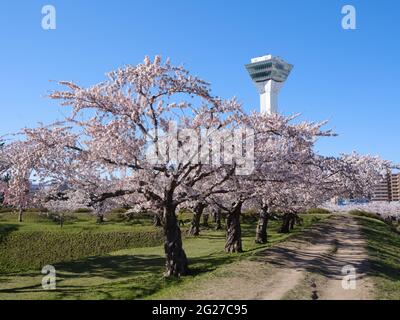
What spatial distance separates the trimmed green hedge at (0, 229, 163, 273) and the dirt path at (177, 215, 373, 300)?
667 inches

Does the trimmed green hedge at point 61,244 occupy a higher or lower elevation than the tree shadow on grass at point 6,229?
lower

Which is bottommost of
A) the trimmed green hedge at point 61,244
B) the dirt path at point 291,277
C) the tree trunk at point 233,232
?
the trimmed green hedge at point 61,244

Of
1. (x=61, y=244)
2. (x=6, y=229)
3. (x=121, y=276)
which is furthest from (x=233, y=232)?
(x=6, y=229)

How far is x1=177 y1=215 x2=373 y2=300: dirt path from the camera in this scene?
15205 mm

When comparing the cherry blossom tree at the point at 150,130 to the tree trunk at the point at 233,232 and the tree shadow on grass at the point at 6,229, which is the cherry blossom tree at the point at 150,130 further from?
the tree shadow on grass at the point at 6,229

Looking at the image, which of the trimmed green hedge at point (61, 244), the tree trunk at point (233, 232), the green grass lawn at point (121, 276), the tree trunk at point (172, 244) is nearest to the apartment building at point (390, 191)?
the trimmed green hedge at point (61, 244)

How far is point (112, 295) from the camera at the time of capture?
16641mm

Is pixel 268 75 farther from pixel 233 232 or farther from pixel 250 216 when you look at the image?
pixel 233 232

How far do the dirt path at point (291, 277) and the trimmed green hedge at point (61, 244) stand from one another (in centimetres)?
1694

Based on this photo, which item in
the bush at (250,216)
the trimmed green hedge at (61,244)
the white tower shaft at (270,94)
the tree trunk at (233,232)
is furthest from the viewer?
the white tower shaft at (270,94)

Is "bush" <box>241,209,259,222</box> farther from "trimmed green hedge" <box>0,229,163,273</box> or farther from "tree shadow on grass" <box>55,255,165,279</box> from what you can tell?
"tree shadow on grass" <box>55,255,165,279</box>

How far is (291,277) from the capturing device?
59.8ft

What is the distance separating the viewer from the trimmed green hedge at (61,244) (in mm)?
35719

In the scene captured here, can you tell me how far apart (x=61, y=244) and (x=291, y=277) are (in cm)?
2660
